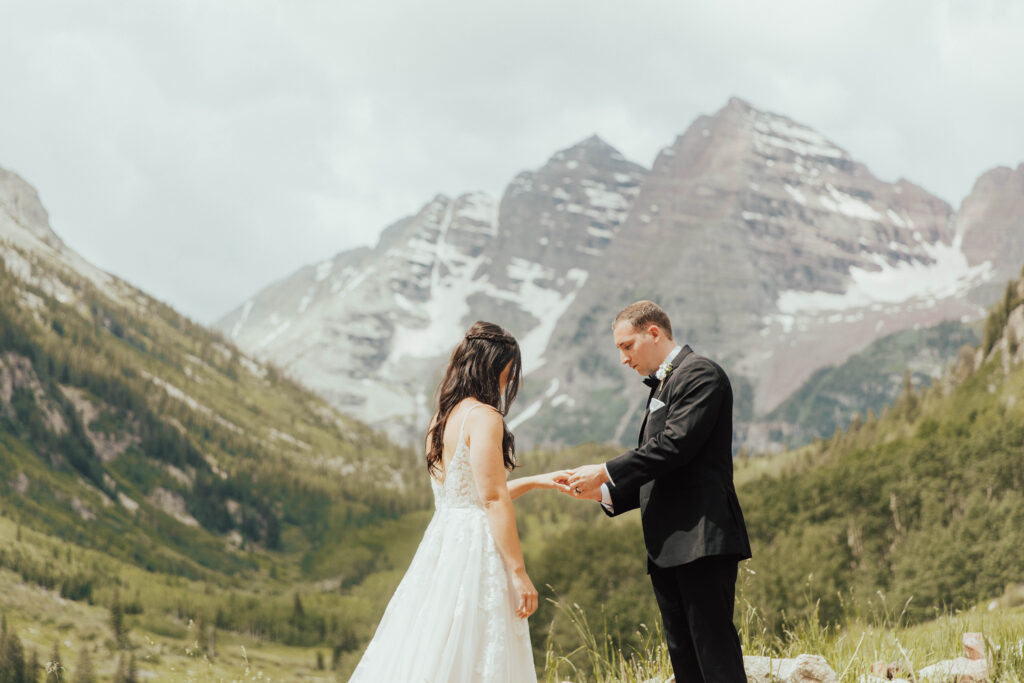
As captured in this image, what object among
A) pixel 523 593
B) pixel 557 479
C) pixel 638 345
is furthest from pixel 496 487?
pixel 638 345

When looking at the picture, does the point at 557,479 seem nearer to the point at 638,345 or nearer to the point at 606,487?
the point at 606,487

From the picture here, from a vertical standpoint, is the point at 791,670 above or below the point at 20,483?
below

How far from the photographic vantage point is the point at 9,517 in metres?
158

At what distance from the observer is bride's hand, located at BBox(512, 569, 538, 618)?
20.8ft

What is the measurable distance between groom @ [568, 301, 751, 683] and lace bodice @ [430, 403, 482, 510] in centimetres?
101

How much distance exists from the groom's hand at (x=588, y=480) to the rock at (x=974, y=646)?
3.41 metres

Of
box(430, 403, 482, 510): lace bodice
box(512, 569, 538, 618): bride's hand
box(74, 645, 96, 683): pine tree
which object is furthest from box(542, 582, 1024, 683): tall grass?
box(74, 645, 96, 683): pine tree

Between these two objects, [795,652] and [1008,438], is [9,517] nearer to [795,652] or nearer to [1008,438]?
[1008,438]

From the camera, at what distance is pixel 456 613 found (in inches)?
248

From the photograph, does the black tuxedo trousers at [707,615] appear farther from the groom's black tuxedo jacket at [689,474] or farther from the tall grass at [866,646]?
the tall grass at [866,646]

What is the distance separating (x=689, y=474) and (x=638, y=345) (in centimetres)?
103

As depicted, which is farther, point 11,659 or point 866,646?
point 11,659

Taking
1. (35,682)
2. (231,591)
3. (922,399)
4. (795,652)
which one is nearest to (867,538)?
(922,399)

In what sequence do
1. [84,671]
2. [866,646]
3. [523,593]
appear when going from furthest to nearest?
[84,671], [866,646], [523,593]
